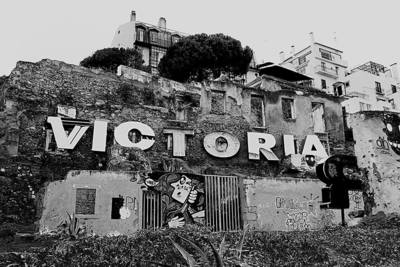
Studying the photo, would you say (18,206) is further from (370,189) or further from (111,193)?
(370,189)

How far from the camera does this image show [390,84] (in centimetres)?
5003

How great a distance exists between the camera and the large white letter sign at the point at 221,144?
2162cm

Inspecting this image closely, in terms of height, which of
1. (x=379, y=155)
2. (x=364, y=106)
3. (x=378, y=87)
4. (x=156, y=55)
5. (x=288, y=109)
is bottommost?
(x=379, y=155)

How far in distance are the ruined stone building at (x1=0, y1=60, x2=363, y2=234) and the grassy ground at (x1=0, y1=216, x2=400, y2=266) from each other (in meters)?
3.14

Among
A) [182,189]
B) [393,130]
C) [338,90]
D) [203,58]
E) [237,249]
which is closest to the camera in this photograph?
[237,249]

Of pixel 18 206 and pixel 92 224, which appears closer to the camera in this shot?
pixel 92 224

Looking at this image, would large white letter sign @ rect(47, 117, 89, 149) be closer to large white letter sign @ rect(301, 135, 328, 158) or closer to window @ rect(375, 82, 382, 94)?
large white letter sign @ rect(301, 135, 328, 158)

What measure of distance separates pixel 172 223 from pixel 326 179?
16.8 ft

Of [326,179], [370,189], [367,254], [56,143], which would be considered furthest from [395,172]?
[56,143]

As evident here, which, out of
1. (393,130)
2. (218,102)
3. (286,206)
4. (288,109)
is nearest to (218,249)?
(286,206)

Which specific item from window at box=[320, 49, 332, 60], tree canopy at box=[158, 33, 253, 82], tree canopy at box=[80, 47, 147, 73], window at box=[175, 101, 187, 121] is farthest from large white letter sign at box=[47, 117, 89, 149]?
window at box=[320, 49, 332, 60]

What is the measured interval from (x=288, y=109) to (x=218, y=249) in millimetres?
16960

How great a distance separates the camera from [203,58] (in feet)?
110

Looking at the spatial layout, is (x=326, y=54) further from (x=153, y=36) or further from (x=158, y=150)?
(x=158, y=150)
